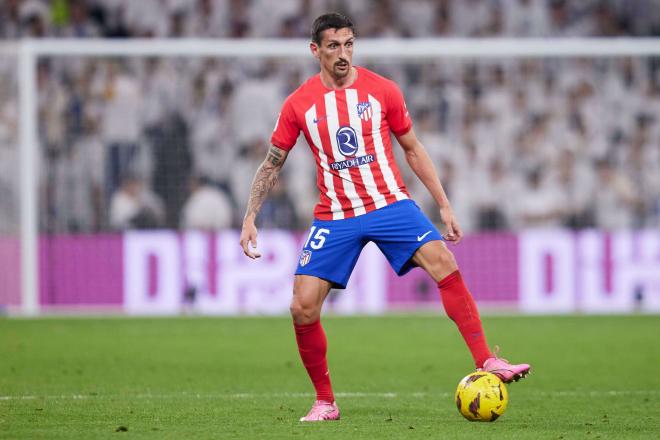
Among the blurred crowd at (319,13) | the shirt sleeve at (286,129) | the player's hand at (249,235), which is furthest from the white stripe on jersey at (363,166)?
the blurred crowd at (319,13)

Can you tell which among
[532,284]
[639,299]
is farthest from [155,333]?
[639,299]

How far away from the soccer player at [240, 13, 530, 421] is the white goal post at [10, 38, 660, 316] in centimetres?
916

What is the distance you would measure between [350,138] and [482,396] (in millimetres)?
1705

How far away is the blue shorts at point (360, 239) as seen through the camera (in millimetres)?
7766

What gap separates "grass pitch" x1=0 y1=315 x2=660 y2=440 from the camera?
732 cm

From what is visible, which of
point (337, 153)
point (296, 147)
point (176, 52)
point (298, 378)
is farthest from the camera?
point (296, 147)

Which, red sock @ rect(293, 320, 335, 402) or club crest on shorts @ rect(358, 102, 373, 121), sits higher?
club crest on shorts @ rect(358, 102, 373, 121)

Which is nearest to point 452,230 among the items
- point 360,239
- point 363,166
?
point 360,239

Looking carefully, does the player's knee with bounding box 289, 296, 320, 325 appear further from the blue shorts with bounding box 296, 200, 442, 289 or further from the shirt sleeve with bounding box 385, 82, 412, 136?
the shirt sleeve with bounding box 385, 82, 412, 136

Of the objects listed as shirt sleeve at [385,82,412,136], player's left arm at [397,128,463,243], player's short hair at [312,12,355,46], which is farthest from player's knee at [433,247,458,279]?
player's short hair at [312,12,355,46]

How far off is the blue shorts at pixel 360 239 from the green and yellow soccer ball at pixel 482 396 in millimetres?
843

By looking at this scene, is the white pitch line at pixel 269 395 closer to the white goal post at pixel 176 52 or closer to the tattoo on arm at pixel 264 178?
the tattoo on arm at pixel 264 178

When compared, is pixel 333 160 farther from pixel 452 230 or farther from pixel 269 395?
pixel 269 395

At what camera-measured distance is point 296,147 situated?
688 inches
